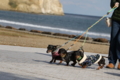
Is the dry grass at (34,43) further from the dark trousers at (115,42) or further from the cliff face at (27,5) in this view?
the cliff face at (27,5)

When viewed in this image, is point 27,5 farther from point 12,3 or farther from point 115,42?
point 115,42

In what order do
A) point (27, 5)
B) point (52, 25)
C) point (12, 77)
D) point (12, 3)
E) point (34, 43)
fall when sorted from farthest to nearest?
1. point (27, 5)
2. point (12, 3)
3. point (52, 25)
4. point (34, 43)
5. point (12, 77)

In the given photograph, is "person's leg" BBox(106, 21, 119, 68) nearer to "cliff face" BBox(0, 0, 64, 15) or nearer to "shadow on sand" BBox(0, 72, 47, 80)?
"shadow on sand" BBox(0, 72, 47, 80)

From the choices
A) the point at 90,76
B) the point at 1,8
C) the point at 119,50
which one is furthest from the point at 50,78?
the point at 1,8

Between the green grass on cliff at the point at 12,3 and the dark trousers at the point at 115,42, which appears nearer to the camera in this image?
the dark trousers at the point at 115,42

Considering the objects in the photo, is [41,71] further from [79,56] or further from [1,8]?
[1,8]

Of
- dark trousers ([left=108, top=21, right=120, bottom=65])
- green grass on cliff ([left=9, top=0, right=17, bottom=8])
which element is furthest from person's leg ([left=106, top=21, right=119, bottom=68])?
green grass on cliff ([left=9, top=0, right=17, bottom=8])

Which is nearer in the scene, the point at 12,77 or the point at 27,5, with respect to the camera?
the point at 12,77

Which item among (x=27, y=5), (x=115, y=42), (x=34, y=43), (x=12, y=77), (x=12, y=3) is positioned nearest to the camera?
(x=12, y=77)

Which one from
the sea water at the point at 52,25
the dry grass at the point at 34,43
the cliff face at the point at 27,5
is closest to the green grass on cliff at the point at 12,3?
the cliff face at the point at 27,5

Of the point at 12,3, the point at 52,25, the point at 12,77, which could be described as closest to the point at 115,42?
the point at 12,77

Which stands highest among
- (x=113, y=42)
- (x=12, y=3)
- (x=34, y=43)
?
(x=113, y=42)

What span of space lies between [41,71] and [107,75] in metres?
→ 1.34

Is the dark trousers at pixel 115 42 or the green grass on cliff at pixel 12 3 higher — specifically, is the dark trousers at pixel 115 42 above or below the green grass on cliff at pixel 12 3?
above
